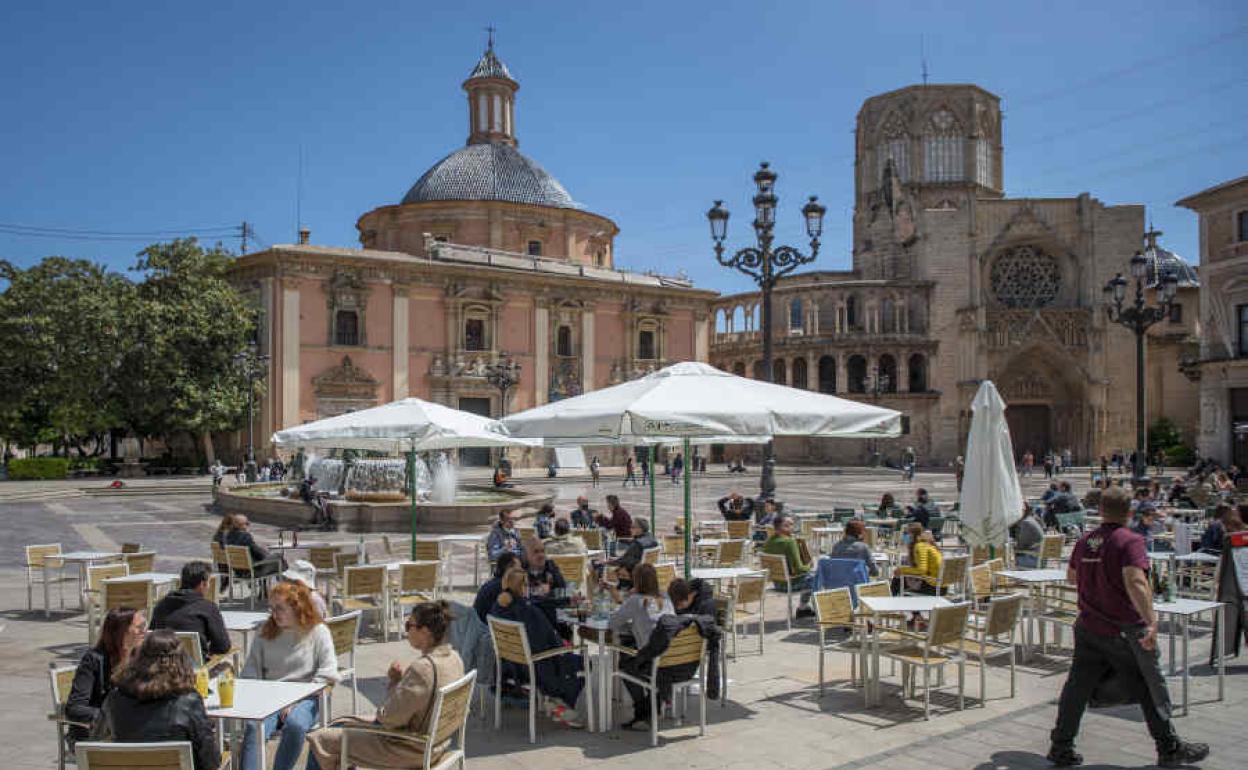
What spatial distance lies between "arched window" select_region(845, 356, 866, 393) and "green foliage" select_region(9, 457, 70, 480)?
3608cm

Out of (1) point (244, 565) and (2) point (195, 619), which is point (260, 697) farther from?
(1) point (244, 565)

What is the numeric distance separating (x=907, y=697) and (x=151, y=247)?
124 ft

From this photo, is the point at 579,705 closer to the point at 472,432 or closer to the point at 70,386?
the point at 472,432

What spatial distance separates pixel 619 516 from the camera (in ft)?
40.3

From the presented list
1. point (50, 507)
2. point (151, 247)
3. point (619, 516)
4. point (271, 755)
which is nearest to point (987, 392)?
point (619, 516)

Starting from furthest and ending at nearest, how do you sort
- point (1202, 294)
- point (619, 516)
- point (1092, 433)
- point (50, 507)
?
point (1092, 433), point (1202, 294), point (50, 507), point (619, 516)

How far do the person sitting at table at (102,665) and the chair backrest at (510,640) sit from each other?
85.5 inches

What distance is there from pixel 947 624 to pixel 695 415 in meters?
2.35

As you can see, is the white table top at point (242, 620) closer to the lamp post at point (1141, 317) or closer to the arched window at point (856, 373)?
the lamp post at point (1141, 317)

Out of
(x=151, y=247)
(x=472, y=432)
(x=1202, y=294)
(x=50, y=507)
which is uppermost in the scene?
(x=151, y=247)

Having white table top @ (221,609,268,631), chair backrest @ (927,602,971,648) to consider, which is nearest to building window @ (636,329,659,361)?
white table top @ (221,609,268,631)

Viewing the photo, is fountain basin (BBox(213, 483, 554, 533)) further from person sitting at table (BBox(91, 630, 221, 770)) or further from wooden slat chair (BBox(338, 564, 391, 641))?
person sitting at table (BBox(91, 630, 221, 770))

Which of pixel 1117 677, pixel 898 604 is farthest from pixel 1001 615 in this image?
pixel 1117 677

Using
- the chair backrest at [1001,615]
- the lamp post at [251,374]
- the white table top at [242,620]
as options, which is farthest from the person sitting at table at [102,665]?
the lamp post at [251,374]
